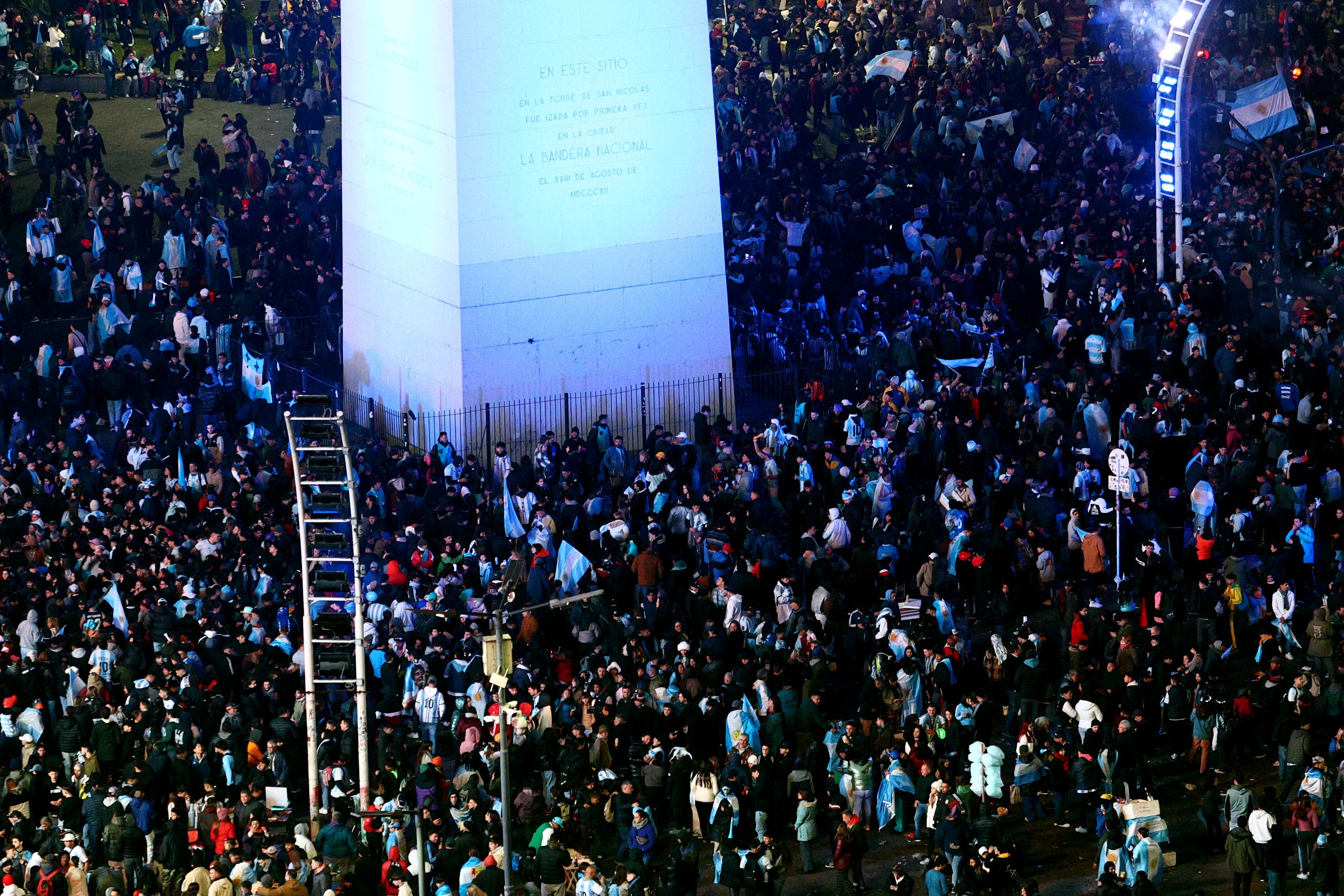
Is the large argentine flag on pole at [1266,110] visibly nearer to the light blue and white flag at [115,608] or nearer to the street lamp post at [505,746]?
the light blue and white flag at [115,608]

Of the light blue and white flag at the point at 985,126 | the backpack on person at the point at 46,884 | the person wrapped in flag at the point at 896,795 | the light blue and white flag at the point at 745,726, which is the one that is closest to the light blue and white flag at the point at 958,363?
the light blue and white flag at the point at 985,126

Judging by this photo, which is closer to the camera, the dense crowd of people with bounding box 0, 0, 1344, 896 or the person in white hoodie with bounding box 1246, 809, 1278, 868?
the person in white hoodie with bounding box 1246, 809, 1278, 868

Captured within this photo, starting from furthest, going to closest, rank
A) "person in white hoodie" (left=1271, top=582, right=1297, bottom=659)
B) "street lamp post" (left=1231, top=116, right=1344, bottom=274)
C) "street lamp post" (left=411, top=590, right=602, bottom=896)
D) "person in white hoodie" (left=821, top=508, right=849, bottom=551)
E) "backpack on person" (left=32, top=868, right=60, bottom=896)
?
"street lamp post" (left=1231, top=116, right=1344, bottom=274)
"person in white hoodie" (left=821, top=508, right=849, bottom=551)
"person in white hoodie" (left=1271, top=582, right=1297, bottom=659)
"backpack on person" (left=32, top=868, right=60, bottom=896)
"street lamp post" (left=411, top=590, right=602, bottom=896)

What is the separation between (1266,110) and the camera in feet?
172

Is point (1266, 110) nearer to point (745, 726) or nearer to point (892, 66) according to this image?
point (892, 66)

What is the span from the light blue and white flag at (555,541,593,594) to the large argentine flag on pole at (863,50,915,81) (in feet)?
68.1

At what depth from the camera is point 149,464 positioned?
42.9m

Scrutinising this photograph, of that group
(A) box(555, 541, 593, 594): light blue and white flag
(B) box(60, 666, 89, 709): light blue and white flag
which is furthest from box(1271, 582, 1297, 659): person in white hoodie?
(B) box(60, 666, 89, 709): light blue and white flag

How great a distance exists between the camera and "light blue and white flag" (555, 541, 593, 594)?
3875cm

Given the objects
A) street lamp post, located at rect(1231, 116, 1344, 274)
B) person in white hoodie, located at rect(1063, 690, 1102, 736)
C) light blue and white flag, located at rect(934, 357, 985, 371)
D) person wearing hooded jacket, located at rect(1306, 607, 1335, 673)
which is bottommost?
person in white hoodie, located at rect(1063, 690, 1102, 736)

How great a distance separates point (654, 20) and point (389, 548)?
10.4 meters

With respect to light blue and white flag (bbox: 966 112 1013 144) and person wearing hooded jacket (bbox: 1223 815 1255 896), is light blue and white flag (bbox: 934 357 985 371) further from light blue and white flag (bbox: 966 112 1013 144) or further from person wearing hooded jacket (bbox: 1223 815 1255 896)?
A: person wearing hooded jacket (bbox: 1223 815 1255 896)

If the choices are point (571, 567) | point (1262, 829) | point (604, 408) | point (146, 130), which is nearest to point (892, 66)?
point (604, 408)

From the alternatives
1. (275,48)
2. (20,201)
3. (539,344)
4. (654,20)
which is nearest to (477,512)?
(539,344)
